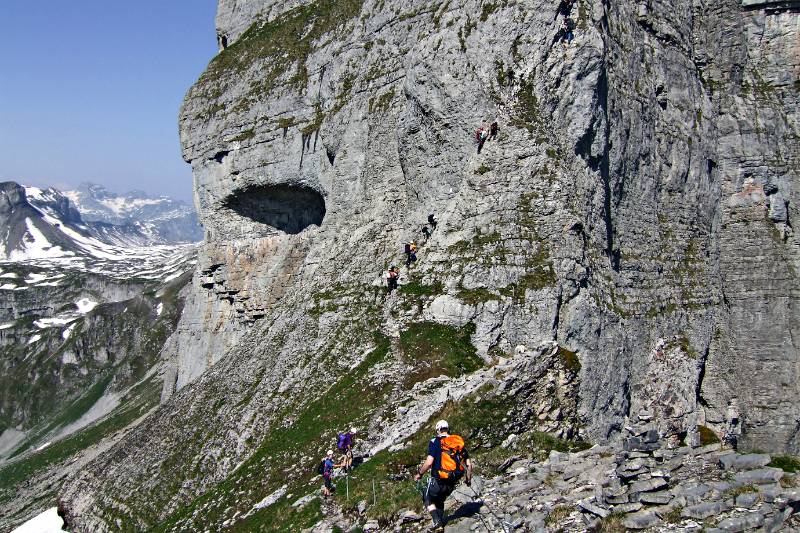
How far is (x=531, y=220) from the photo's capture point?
29.9 m

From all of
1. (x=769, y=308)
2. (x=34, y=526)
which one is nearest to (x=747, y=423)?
(x=769, y=308)

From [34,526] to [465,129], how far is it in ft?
132

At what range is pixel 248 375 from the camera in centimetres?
3653

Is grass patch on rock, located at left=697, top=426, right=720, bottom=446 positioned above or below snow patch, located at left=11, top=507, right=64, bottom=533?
above

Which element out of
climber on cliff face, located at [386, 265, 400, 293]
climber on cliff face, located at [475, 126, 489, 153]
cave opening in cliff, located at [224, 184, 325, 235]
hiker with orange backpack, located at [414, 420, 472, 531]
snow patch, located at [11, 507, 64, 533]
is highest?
climber on cliff face, located at [475, 126, 489, 153]

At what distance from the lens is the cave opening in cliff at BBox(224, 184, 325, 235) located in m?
49.5

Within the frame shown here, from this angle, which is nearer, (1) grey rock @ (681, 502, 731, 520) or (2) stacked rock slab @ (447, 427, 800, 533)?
(2) stacked rock slab @ (447, 427, 800, 533)

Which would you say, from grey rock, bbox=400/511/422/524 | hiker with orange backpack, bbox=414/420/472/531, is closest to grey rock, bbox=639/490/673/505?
hiker with orange backpack, bbox=414/420/472/531

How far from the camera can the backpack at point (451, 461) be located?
44.9 ft

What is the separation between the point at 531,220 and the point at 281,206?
27.2 meters

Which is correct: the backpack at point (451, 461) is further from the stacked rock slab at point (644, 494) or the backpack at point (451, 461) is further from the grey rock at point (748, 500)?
the grey rock at point (748, 500)

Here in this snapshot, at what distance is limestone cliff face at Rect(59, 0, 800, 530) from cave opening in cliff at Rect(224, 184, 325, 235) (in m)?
0.54

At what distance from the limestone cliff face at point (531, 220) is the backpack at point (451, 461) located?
1026cm

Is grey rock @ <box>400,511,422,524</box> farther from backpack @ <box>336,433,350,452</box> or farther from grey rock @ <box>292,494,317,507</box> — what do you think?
backpack @ <box>336,433,350,452</box>
